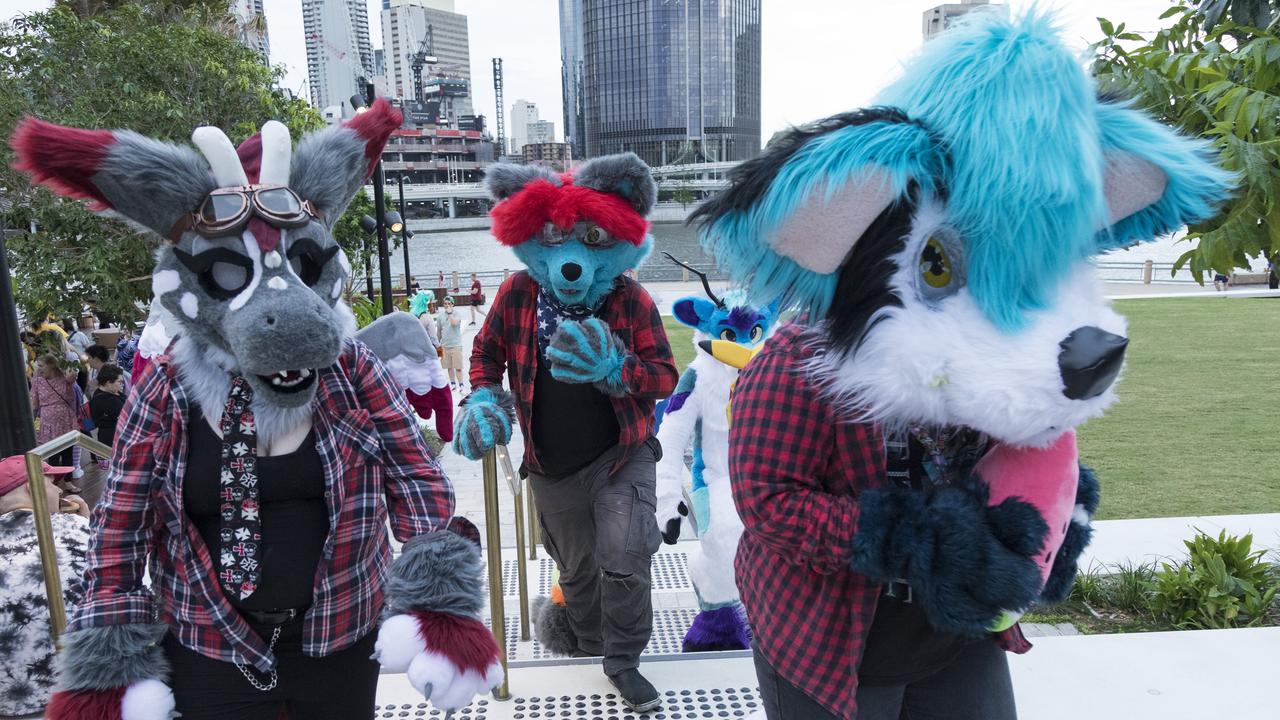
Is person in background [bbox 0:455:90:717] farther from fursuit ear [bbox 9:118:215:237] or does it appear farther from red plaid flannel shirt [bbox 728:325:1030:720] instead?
red plaid flannel shirt [bbox 728:325:1030:720]

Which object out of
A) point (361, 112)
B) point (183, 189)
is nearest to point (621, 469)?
point (361, 112)

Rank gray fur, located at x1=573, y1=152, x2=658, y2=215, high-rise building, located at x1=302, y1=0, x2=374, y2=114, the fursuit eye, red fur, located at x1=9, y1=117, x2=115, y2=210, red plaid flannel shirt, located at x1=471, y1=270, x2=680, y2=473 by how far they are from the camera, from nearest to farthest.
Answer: red fur, located at x1=9, y1=117, x2=115, y2=210, red plaid flannel shirt, located at x1=471, y1=270, x2=680, y2=473, the fursuit eye, gray fur, located at x1=573, y1=152, x2=658, y2=215, high-rise building, located at x1=302, y1=0, x2=374, y2=114

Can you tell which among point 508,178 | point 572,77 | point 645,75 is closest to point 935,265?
point 508,178

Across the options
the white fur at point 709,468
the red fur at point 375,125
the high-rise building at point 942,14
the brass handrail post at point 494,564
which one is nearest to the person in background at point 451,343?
the white fur at point 709,468

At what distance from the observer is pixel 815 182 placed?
1264mm

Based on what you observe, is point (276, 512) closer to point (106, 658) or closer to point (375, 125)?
point (106, 658)

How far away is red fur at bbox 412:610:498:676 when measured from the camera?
1.63 meters

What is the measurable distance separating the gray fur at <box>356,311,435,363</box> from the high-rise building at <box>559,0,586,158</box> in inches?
2723

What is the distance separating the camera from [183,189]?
5.43ft

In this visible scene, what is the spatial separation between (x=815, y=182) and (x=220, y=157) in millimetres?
1216

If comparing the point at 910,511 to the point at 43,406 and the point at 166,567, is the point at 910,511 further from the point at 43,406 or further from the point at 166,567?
the point at 43,406

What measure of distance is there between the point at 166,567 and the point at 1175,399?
11460 millimetres

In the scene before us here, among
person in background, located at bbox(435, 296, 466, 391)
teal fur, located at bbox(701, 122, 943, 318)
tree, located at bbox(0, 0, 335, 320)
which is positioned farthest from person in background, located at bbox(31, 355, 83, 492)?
teal fur, located at bbox(701, 122, 943, 318)

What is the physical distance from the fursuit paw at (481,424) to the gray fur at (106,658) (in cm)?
123
